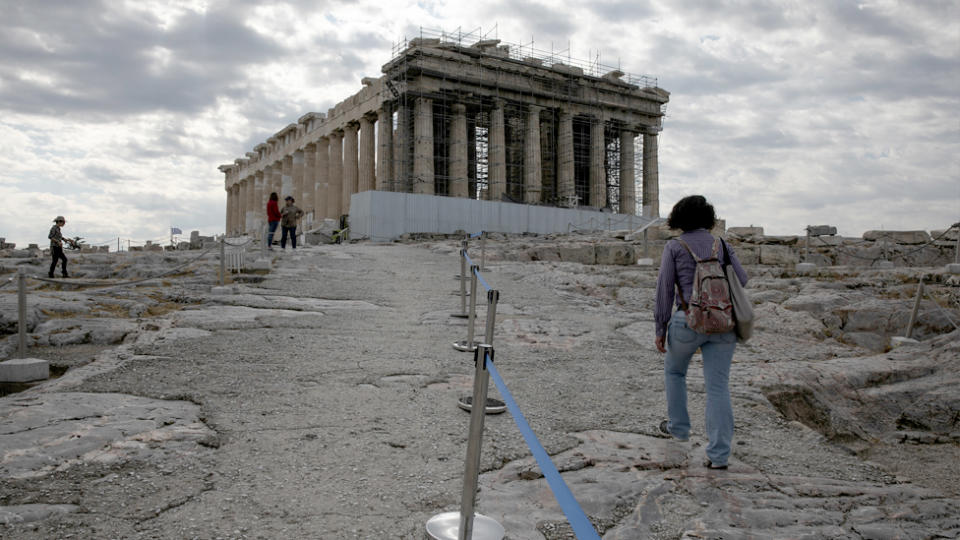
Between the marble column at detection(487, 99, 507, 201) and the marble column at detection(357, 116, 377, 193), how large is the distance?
672cm

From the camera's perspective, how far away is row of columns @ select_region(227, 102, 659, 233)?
105 feet

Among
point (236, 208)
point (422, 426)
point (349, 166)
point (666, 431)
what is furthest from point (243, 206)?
point (666, 431)

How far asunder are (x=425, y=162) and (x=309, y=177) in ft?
47.3

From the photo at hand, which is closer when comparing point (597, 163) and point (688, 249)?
point (688, 249)

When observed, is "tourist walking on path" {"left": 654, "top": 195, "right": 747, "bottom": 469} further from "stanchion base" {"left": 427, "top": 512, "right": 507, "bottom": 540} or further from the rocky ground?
"stanchion base" {"left": 427, "top": 512, "right": 507, "bottom": 540}

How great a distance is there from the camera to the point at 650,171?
41.0m

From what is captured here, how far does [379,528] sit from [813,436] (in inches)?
129

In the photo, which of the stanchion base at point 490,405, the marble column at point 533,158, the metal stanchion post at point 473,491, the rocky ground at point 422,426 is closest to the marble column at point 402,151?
the marble column at point 533,158

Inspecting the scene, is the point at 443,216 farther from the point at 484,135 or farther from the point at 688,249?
the point at 688,249

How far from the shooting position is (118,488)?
3.02 metres

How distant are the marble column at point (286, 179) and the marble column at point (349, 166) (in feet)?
32.7

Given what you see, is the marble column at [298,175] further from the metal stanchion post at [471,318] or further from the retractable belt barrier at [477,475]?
the retractable belt barrier at [477,475]

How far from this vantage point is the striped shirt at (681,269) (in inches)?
152

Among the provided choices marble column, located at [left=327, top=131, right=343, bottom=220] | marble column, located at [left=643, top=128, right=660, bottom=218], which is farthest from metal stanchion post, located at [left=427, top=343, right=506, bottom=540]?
marble column, located at [left=643, top=128, right=660, bottom=218]
